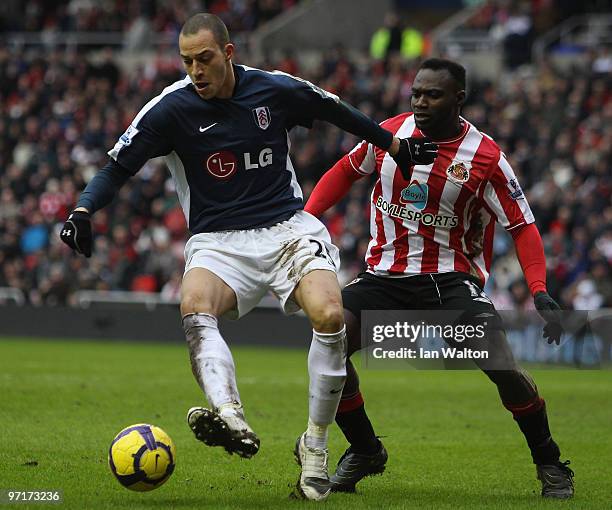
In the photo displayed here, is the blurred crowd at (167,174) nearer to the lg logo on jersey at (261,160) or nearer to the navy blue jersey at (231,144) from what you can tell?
the navy blue jersey at (231,144)

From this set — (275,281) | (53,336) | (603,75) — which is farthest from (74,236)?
(603,75)

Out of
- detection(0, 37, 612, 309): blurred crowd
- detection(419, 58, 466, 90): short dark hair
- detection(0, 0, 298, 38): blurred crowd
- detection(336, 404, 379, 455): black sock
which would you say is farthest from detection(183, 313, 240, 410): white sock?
detection(0, 0, 298, 38): blurred crowd

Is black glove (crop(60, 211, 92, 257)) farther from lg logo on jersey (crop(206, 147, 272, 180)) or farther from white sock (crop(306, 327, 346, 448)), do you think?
white sock (crop(306, 327, 346, 448))

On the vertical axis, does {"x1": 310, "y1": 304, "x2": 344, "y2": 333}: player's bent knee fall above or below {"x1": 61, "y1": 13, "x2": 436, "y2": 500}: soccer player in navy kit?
below

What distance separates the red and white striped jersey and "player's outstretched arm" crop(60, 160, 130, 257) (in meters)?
1.59

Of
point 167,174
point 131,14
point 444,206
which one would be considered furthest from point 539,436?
point 131,14

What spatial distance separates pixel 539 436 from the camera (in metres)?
7.16

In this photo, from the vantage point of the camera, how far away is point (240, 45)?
91.3 feet

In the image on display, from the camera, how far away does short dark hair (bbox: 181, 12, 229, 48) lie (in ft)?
21.2

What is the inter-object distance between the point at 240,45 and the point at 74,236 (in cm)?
2213

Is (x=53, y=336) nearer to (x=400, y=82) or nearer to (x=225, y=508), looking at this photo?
(x=400, y=82)

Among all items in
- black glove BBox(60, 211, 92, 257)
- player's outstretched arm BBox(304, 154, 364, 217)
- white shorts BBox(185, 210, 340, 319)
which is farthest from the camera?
player's outstretched arm BBox(304, 154, 364, 217)

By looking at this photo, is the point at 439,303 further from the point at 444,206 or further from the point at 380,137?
the point at 380,137

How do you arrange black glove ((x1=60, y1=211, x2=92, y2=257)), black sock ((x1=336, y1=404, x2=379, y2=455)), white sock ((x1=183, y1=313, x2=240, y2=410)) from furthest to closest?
black sock ((x1=336, y1=404, x2=379, y2=455)), black glove ((x1=60, y1=211, x2=92, y2=257)), white sock ((x1=183, y1=313, x2=240, y2=410))
